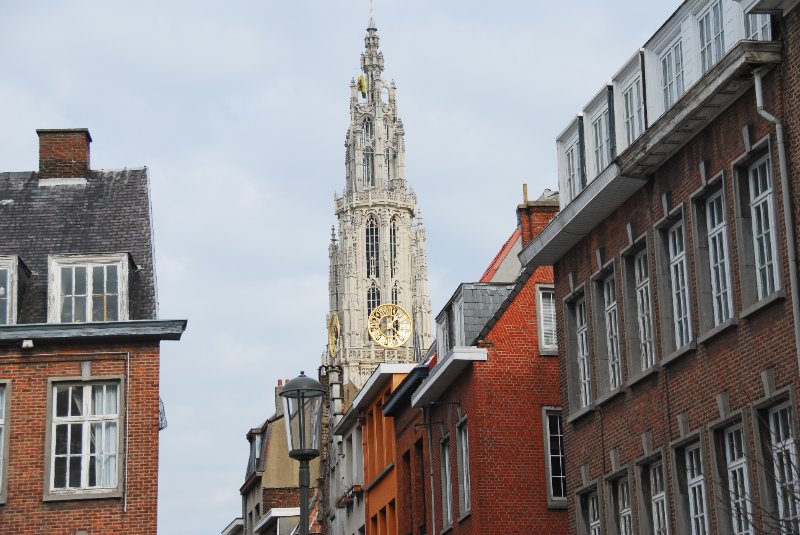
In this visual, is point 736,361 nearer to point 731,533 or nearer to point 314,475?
point 731,533

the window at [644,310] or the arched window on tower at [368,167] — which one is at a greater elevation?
the arched window on tower at [368,167]

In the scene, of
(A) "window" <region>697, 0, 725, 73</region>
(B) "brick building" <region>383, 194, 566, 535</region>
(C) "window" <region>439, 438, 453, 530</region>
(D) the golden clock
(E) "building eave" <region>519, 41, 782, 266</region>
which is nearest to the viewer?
(E) "building eave" <region>519, 41, 782, 266</region>

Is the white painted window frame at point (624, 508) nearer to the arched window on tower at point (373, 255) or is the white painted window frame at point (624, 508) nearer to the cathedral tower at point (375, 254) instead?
the cathedral tower at point (375, 254)

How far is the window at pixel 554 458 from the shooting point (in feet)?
104

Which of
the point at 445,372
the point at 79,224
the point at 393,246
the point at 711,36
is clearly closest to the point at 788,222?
the point at 711,36

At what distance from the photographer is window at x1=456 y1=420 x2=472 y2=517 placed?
3247cm

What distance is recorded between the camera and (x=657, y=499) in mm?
23391

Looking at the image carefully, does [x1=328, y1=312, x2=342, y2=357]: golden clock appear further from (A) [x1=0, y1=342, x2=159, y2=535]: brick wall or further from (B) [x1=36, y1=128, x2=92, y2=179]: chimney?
(A) [x1=0, y1=342, x2=159, y2=535]: brick wall

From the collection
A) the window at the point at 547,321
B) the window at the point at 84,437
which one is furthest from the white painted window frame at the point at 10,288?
the window at the point at 547,321

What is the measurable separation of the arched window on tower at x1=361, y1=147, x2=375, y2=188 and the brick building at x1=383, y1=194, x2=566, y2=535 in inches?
5617

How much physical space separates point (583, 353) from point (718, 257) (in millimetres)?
6015

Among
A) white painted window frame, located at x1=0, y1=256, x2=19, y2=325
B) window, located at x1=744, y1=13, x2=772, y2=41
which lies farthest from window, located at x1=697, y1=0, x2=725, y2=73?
white painted window frame, located at x1=0, y1=256, x2=19, y2=325

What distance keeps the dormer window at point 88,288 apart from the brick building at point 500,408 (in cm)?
663

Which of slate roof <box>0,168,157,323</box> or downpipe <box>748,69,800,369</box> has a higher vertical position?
slate roof <box>0,168,157,323</box>
